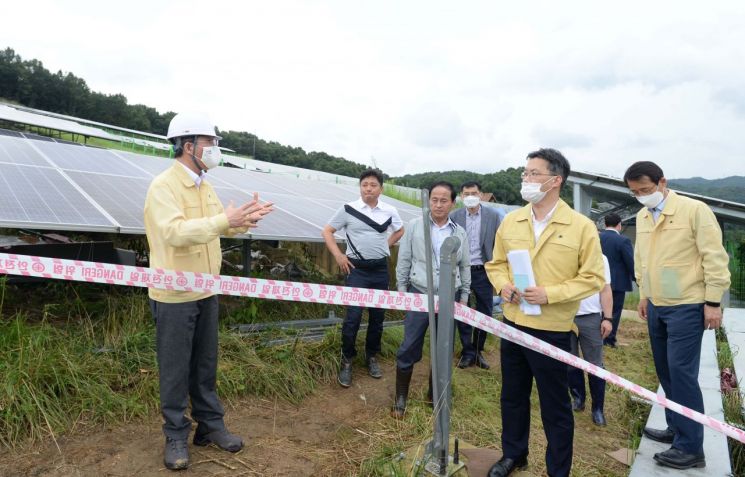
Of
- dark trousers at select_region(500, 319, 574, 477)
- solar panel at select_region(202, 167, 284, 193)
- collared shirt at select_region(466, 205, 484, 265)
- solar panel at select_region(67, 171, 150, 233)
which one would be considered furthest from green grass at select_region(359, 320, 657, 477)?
solar panel at select_region(202, 167, 284, 193)

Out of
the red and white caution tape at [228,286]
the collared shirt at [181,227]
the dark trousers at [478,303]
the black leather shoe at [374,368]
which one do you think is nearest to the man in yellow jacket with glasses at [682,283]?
the red and white caution tape at [228,286]

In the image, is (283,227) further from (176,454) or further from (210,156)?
(176,454)

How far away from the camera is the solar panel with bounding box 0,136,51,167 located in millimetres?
5707

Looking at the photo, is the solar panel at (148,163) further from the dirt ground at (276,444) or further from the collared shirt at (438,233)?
the collared shirt at (438,233)

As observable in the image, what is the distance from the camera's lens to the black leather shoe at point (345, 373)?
459cm

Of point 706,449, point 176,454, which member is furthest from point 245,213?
point 706,449

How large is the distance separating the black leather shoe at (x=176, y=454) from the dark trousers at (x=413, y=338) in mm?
1779

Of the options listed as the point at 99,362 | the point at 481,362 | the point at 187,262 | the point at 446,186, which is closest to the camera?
the point at 187,262

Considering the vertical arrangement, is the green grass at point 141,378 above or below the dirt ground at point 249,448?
above

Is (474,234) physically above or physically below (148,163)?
below

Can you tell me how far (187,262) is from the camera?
2.89m

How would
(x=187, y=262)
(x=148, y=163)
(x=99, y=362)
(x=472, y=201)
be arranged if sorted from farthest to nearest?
(x=148, y=163) < (x=472, y=201) < (x=99, y=362) < (x=187, y=262)

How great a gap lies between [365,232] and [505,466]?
2.29m

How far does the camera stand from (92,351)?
12.8 ft
